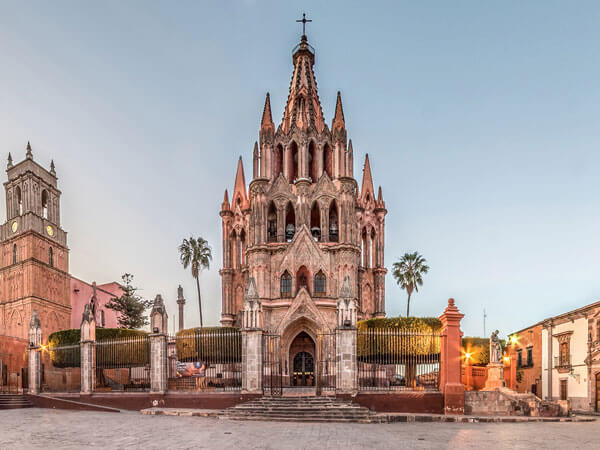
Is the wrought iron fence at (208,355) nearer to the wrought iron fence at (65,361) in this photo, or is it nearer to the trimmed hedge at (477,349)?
the wrought iron fence at (65,361)

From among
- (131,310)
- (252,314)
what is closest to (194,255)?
(131,310)

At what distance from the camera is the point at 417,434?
15375 mm

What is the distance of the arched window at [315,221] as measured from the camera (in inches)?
1580

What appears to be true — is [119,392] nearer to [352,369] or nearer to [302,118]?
[352,369]

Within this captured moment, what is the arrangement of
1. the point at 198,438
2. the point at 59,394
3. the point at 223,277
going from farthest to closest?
the point at 223,277 < the point at 59,394 < the point at 198,438

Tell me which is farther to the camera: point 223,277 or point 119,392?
point 223,277

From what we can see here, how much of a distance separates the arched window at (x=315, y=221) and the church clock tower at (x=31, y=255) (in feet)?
79.3

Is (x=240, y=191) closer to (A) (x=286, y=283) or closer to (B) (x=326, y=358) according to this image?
(A) (x=286, y=283)

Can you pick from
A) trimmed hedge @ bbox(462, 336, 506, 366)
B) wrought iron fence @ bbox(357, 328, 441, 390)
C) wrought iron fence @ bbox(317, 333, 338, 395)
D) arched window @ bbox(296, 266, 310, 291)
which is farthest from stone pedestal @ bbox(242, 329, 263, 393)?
trimmed hedge @ bbox(462, 336, 506, 366)

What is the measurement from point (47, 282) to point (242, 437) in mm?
37877

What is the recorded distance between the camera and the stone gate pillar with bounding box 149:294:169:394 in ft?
78.1

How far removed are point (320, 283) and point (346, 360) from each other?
15.7m

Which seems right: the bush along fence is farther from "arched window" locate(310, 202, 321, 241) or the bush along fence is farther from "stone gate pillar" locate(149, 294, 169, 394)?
"arched window" locate(310, 202, 321, 241)

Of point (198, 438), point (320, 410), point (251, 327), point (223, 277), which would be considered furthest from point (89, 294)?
point (198, 438)
